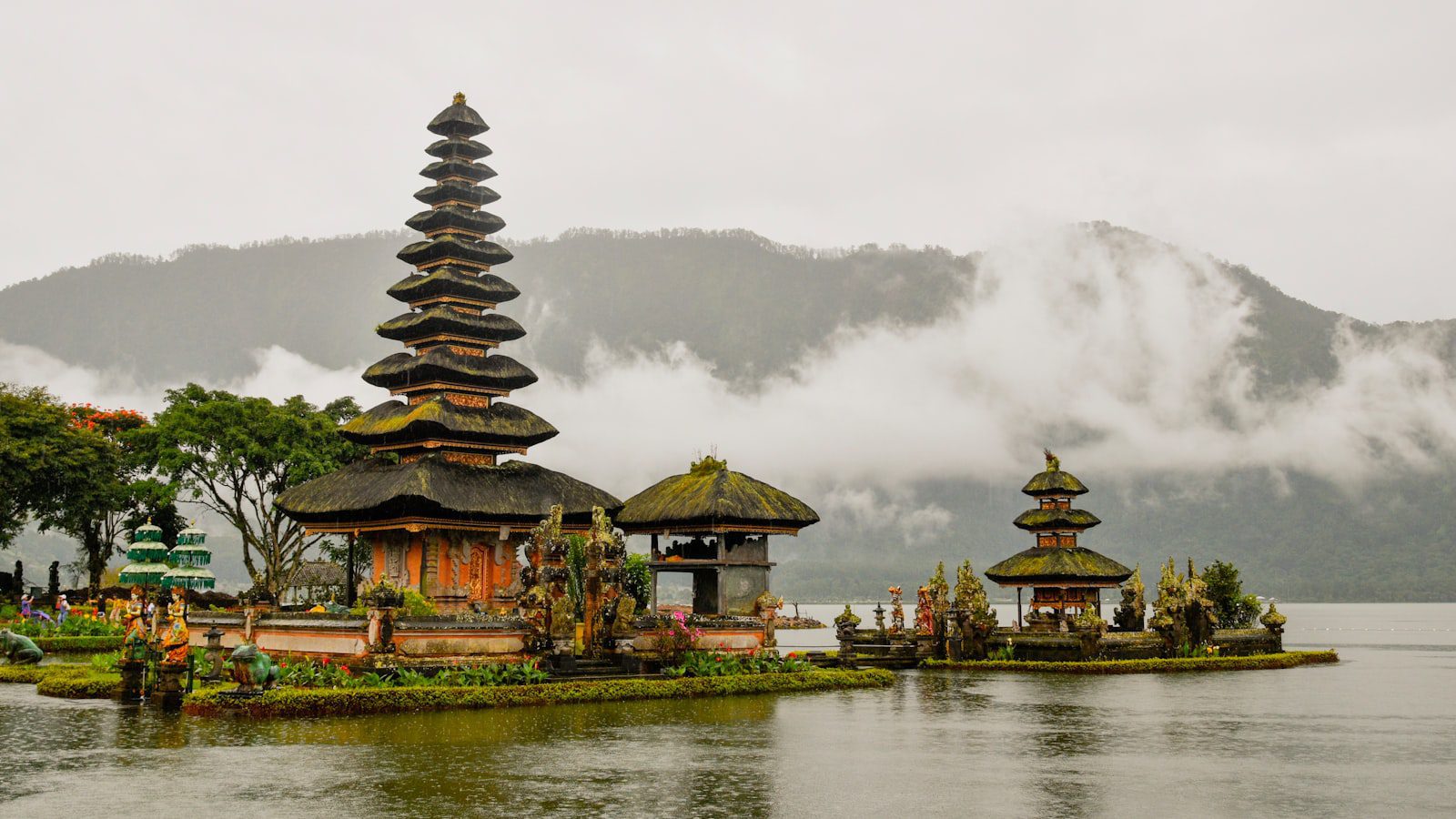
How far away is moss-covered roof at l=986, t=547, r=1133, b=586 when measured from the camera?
5291 cm

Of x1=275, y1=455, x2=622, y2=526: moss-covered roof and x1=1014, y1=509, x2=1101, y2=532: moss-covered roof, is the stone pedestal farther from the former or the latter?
x1=1014, y1=509, x2=1101, y2=532: moss-covered roof

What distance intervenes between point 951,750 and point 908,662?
1095 inches

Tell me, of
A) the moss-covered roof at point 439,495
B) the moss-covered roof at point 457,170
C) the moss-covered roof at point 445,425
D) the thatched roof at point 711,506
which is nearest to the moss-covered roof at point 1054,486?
the thatched roof at point 711,506

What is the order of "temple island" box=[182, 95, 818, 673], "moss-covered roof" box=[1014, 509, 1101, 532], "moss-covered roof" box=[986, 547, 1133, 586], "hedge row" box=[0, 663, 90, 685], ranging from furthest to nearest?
"moss-covered roof" box=[1014, 509, 1101, 532] → "moss-covered roof" box=[986, 547, 1133, 586] → "temple island" box=[182, 95, 818, 673] → "hedge row" box=[0, 663, 90, 685]

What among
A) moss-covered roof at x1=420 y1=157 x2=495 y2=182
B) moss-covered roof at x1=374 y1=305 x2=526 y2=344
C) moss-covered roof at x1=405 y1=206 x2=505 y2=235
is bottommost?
moss-covered roof at x1=374 y1=305 x2=526 y2=344

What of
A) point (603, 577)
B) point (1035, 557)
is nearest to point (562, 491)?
point (603, 577)

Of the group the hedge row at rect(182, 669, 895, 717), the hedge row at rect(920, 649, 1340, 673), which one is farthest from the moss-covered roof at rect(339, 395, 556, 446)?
the hedge row at rect(920, 649, 1340, 673)

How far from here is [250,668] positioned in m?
27.0

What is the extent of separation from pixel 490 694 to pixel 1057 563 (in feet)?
102

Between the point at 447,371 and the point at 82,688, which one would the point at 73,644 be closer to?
the point at 447,371

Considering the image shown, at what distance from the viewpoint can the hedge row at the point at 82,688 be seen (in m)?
29.6

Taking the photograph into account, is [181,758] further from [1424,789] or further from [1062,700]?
[1062,700]

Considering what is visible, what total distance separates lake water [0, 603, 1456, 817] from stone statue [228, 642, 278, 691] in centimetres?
190

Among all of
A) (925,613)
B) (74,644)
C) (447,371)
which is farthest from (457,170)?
(925,613)
